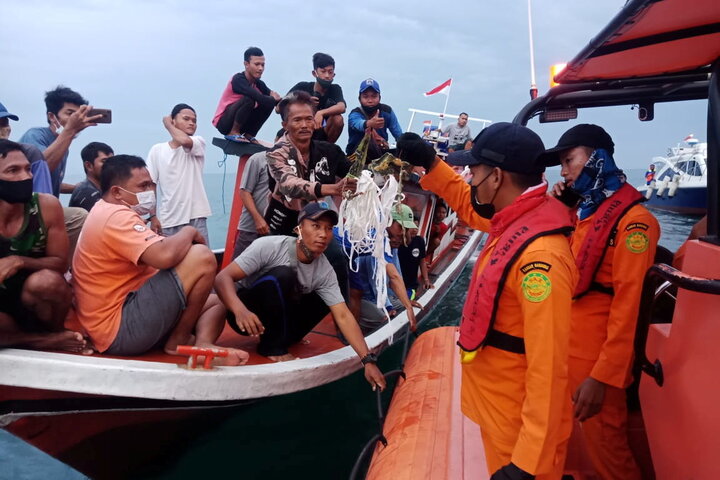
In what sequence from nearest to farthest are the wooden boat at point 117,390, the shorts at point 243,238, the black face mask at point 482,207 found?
the black face mask at point 482,207
the wooden boat at point 117,390
the shorts at point 243,238

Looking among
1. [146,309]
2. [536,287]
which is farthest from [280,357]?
[536,287]

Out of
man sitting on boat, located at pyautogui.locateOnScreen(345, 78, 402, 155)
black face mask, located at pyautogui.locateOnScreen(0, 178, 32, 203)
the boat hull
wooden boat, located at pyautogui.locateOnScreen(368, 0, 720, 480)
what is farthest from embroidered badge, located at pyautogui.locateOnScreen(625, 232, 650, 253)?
the boat hull

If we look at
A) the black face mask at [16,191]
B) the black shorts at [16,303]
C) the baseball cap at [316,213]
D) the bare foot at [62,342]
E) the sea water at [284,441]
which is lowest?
the sea water at [284,441]

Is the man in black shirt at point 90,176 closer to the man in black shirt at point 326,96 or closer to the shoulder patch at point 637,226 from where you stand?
the man in black shirt at point 326,96

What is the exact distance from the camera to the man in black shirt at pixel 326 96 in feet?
19.4

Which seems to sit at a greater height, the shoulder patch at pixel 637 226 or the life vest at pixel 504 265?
the shoulder patch at pixel 637 226

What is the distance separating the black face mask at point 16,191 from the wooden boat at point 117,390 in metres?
0.87

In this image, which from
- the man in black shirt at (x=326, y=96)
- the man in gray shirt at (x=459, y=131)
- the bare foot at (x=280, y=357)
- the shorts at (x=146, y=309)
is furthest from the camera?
the man in gray shirt at (x=459, y=131)

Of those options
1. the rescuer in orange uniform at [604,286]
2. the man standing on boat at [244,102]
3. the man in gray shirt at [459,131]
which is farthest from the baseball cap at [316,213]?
the man in gray shirt at [459,131]

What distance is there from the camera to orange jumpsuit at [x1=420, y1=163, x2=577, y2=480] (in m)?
1.68

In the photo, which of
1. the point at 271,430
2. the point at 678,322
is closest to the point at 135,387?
the point at 271,430

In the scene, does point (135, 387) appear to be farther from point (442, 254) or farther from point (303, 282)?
point (442, 254)

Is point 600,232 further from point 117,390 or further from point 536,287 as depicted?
point 117,390

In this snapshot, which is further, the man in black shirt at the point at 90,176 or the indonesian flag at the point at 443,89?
the indonesian flag at the point at 443,89
